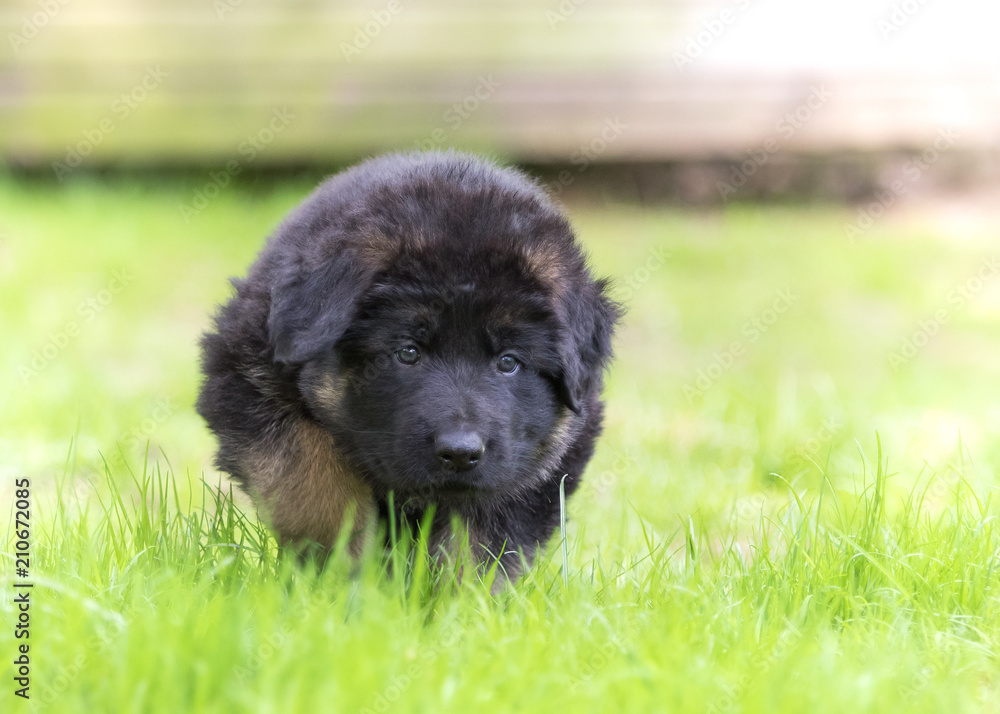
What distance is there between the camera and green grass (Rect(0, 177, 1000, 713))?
7.07 feet

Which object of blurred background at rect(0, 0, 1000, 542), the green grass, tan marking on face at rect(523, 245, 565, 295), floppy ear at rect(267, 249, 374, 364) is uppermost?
blurred background at rect(0, 0, 1000, 542)

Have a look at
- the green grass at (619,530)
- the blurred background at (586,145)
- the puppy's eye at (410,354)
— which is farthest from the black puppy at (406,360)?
the blurred background at (586,145)

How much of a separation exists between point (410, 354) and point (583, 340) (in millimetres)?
556

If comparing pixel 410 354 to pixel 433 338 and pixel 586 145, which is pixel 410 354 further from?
pixel 586 145

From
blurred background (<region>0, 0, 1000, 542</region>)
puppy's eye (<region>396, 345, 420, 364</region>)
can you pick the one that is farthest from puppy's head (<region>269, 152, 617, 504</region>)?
blurred background (<region>0, 0, 1000, 542</region>)

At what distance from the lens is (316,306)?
2867 mm

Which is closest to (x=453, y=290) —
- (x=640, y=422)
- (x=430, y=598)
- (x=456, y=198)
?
(x=456, y=198)

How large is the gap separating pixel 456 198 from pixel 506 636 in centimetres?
132

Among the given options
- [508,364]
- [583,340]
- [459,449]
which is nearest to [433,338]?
[508,364]

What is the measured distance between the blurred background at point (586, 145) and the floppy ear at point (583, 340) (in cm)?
→ 352

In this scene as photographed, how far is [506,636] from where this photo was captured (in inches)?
95.9

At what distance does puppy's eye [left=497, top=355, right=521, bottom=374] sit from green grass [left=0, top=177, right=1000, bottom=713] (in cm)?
54

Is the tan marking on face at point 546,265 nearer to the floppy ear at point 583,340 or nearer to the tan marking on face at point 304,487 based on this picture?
the floppy ear at point 583,340

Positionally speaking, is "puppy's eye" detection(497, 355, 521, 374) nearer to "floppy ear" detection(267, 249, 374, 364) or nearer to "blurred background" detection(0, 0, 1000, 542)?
"floppy ear" detection(267, 249, 374, 364)
